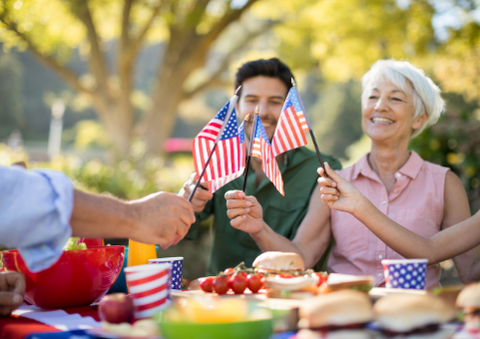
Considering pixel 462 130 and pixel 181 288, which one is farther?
pixel 462 130

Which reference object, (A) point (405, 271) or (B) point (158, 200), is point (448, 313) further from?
(B) point (158, 200)

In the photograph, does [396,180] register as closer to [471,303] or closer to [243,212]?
[243,212]

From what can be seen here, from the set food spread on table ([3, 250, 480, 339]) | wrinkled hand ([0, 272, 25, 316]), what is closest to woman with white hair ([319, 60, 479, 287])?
food spread on table ([3, 250, 480, 339])

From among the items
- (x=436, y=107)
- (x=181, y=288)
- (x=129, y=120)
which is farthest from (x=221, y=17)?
(x=181, y=288)

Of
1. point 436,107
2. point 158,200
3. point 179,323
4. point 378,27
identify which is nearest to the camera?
point 179,323

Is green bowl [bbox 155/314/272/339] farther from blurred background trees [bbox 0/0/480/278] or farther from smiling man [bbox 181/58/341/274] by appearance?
blurred background trees [bbox 0/0/480/278]

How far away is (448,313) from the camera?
1.05 meters

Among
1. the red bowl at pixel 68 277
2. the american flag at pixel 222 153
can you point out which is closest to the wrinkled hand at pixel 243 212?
the american flag at pixel 222 153

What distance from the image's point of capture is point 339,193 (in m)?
1.99

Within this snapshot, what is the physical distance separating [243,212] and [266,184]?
0.74 metres

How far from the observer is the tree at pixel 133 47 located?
8.62 metres

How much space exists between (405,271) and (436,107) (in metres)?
1.32

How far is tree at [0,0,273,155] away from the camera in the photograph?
28.3ft

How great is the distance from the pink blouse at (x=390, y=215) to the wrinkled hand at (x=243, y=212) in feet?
1.87
